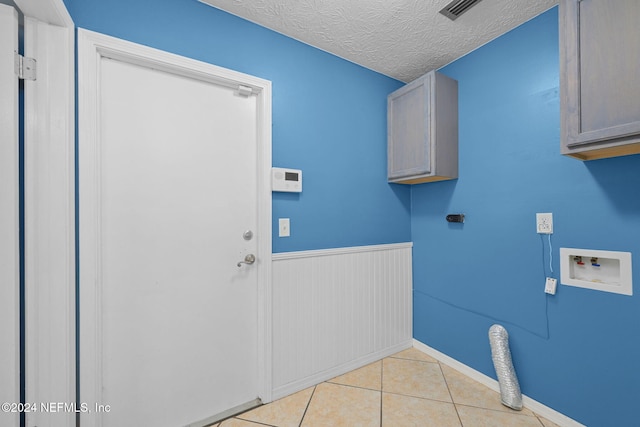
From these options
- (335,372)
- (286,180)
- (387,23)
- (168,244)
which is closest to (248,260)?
(168,244)

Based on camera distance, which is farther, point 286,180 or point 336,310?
point 336,310

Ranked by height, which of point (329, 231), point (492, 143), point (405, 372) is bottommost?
point (405, 372)

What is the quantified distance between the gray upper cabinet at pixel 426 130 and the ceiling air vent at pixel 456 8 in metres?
0.38

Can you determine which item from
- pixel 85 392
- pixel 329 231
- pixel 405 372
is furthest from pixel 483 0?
pixel 85 392

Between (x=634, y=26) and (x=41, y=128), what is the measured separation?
2632 millimetres

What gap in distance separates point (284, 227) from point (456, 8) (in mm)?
1750

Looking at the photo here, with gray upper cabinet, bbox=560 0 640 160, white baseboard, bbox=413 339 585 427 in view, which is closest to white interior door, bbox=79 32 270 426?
white baseboard, bbox=413 339 585 427

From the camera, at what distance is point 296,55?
6.18 feet

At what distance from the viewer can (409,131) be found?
2.16 metres

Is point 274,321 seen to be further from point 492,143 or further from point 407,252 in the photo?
point 492,143

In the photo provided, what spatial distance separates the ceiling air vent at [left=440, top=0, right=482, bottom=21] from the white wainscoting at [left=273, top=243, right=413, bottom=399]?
170cm

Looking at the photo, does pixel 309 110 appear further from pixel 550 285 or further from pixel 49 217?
pixel 550 285

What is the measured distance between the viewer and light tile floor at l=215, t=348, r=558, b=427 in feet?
5.13

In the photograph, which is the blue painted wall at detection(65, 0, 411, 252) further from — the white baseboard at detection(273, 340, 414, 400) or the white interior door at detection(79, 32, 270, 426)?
the white baseboard at detection(273, 340, 414, 400)
